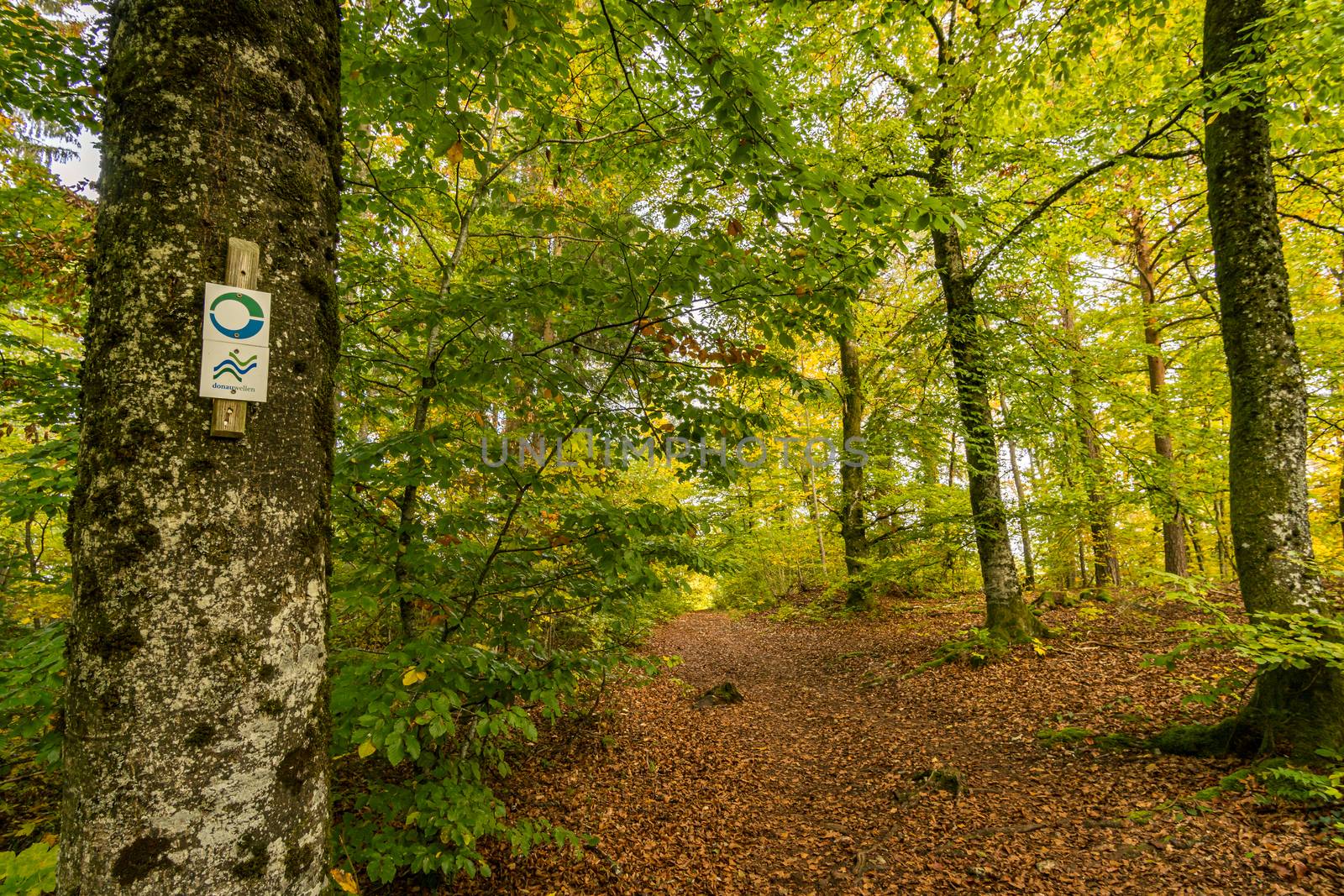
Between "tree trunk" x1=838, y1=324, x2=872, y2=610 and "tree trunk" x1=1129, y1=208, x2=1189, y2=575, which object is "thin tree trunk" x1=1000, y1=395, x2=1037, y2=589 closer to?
"tree trunk" x1=1129, y1=208, x2=1189, y2=575

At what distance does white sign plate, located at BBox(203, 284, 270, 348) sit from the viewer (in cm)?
127

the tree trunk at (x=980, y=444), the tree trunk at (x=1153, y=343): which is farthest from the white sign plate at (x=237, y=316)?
the tree trunk at (x=1153, y=343)

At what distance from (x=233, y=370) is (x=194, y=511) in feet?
1.09

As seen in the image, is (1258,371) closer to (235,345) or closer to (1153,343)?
(235,345)

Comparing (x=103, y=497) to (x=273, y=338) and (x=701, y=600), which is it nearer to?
(x=273, y=338)

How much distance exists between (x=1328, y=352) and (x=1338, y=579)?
11.4ft

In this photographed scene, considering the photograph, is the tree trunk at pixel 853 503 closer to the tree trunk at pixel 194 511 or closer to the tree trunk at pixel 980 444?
the tree trunk at pixel 980 444

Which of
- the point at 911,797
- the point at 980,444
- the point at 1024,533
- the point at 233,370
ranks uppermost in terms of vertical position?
the point at 980,444

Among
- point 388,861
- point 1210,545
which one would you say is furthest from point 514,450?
point 1210,545

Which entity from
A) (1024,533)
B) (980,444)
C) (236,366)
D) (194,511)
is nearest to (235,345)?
(236,366)

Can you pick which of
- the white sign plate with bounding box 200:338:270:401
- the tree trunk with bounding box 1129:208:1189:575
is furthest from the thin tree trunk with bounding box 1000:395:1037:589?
the white sign plate with bounding box 200:338:270:401

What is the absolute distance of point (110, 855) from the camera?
1.10m

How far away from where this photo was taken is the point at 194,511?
122cm

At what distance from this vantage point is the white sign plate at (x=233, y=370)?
1255 mm
